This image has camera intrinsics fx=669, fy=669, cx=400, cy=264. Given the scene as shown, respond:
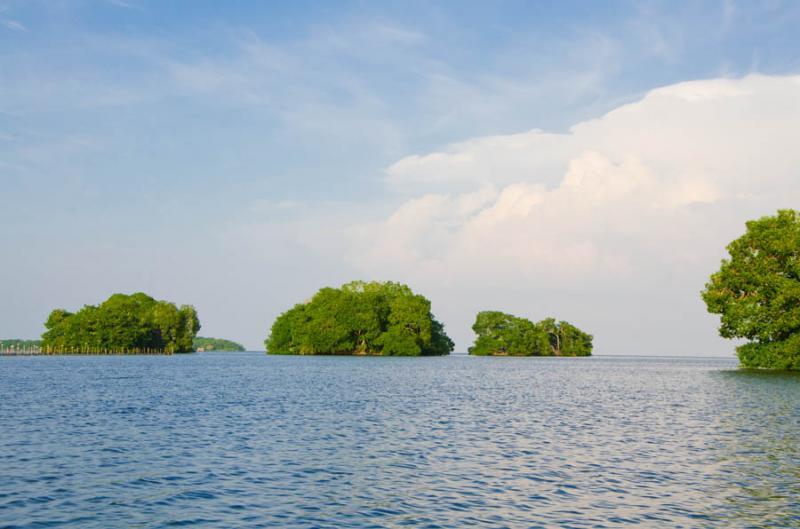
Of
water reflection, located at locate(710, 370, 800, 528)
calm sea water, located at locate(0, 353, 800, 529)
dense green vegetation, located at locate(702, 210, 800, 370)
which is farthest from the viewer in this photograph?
dense green vegetation, located at locate(702, 210, 800, 370)

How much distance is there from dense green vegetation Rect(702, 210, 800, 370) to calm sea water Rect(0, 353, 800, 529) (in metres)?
51.0

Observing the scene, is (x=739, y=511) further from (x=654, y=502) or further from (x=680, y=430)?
(x=680, y=430)

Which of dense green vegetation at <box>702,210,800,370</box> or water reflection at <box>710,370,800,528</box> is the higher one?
dense green vegetation at <box>702,210,800,370</box>

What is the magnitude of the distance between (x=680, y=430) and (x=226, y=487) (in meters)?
29.1

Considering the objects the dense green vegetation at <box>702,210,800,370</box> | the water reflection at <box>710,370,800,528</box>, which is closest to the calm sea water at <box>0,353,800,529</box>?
the water reflection at <box>710,370,800,528</box>

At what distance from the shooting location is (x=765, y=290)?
341ft

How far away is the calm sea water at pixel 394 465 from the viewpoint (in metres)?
21.2

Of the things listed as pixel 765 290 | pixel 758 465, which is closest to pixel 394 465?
pixel 758 465

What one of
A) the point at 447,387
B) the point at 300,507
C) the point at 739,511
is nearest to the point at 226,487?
the point at 300,507

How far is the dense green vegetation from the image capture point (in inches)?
3996

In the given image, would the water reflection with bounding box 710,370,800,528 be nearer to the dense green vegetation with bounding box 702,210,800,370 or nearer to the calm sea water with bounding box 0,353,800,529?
the calm sea water with bounding box 0,353,800,529

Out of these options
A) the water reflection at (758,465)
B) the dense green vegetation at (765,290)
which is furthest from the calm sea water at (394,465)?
the dense green vegetation at (765,290)

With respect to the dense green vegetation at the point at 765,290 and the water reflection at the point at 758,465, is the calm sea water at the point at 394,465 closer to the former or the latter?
the water reflection at the point at 758,465

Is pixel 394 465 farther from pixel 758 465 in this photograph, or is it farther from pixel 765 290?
pixel 765 290
